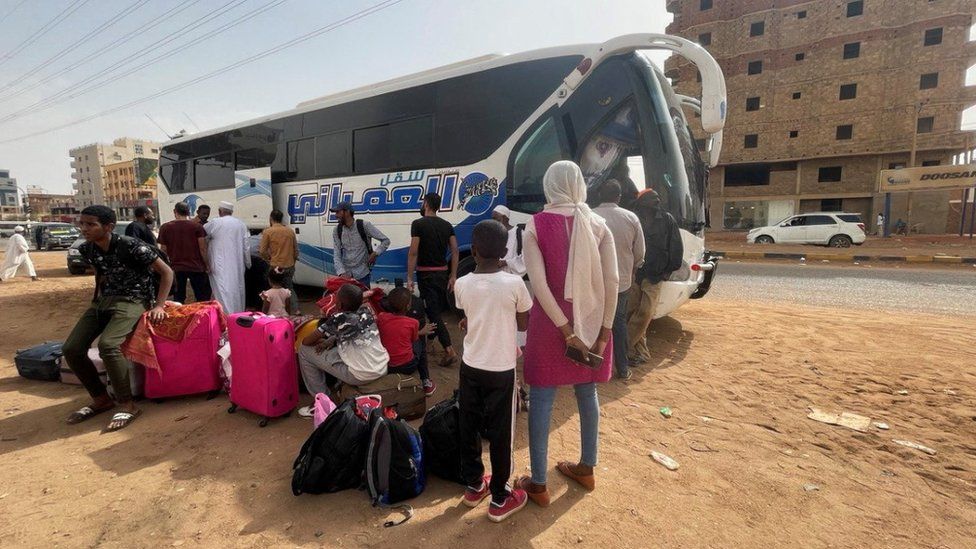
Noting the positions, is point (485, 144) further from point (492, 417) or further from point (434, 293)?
point (492, 417)

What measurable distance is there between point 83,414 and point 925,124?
1663 inches

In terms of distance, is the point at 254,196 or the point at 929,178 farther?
the point at 929,178

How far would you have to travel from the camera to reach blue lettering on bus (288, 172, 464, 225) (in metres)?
5.97

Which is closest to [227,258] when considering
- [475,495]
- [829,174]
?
[475,495]

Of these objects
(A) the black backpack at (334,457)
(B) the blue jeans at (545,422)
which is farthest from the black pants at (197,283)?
(B) the blue jeans at (545,422)

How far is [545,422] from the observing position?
2.46 metres

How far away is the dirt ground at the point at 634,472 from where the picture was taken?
2.34 metres

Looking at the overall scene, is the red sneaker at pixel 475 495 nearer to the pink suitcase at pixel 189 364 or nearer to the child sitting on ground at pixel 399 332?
the child sitting on ground at pixel 399 332

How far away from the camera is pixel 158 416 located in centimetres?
379

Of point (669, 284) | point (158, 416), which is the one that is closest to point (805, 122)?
point (669, 284)

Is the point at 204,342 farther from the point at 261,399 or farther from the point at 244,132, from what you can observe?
the point at 244,132

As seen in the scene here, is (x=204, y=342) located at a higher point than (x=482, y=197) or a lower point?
lower

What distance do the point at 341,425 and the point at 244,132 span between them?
8.03 metres

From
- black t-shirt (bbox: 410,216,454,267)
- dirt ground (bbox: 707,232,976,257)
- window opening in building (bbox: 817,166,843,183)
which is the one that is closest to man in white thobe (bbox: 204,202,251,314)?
black t-shirt (bbox: 410,216,454,267)
